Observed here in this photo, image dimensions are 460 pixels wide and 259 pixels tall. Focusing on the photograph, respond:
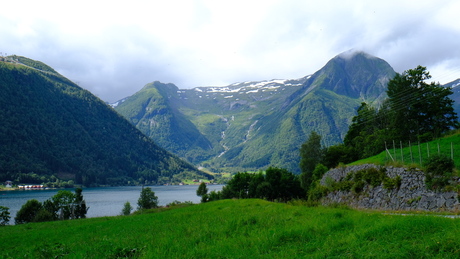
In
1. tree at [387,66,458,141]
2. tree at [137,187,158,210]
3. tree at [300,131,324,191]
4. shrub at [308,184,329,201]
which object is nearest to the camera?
shrub at [308,184,329,201]

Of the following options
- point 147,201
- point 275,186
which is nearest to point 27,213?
point 147,201

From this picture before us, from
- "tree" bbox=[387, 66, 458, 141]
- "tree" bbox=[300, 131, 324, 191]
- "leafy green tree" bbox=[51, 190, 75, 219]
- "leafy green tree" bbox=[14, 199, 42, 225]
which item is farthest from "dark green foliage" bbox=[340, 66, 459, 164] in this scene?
"leafy green tree" bbox=[14, 199, 42, 225]

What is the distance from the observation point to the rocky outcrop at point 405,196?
2267 centimetres

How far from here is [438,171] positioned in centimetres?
2400

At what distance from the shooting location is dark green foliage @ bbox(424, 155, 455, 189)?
918 inches

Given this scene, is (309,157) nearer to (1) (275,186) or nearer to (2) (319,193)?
(1) (275,186)

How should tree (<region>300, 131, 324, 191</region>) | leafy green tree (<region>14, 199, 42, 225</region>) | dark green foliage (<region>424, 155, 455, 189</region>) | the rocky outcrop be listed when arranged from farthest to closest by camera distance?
tree (<region>300, 131, 324, 191</region>) → leafy green tree (<region>14, 199, 42, 225</region>) → dark green foliage (<region>424, 155, 455, 189</region>) → the rocky outcrop

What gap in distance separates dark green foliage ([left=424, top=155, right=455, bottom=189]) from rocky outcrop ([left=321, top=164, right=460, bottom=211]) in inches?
26.9

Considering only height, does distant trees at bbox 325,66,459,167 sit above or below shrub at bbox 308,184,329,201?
above

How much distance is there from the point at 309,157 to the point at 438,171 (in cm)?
5256

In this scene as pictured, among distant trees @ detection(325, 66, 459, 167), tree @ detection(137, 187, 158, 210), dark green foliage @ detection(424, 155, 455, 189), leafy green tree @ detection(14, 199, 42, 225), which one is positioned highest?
distant trees @ detection(325, 66, 459, 167)

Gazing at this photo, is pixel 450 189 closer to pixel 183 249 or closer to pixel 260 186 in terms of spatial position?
pixel 183 249

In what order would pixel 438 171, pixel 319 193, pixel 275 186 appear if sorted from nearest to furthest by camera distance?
1. pixel 438 171
2. pixel 319 193
3. pixel 275 186

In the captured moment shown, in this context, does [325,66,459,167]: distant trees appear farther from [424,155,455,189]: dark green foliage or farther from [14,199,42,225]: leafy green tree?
[14,199,42,225]: leafy green tree
